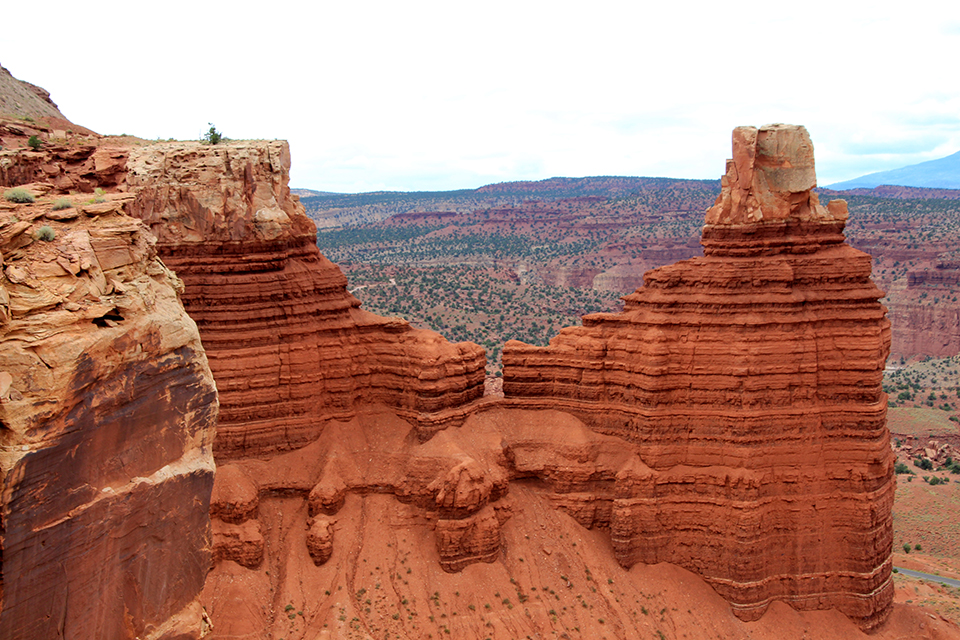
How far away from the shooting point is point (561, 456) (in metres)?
34.2

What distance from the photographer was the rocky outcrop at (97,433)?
14.5 meters

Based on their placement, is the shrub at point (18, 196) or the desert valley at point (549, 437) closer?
the shrub at point (18, 196)

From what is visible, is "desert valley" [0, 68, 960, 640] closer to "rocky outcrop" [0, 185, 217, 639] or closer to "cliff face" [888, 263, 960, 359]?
"rocky outcrop" [0, 185, 217, 639]

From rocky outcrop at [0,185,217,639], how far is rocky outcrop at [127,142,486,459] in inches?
510

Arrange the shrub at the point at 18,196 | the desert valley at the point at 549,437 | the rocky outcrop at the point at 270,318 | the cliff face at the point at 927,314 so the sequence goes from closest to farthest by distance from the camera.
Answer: the shrub at the point at 18,196
the desert valley at the point at 549,437
the rocky outcrop at the point at 270,318
the cliff face at the point at 927,314

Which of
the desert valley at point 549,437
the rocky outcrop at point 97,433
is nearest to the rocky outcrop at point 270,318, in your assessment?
the desert valley at point 549,437

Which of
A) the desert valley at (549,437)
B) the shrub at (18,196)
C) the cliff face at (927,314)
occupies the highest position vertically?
the shrub at (18,196)

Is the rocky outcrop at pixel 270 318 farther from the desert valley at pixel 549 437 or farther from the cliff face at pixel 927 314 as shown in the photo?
the cliff face at pixel 927 314

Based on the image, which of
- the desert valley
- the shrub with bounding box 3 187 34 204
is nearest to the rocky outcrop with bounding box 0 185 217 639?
the shrub with bounding box 3 187 34 204

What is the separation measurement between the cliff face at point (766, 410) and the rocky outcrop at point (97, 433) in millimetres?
19242

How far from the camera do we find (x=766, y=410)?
32094 millimetres

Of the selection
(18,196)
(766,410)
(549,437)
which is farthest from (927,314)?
(18,196)

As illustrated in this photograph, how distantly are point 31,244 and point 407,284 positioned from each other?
91210mm

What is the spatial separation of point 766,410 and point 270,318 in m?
18.9
